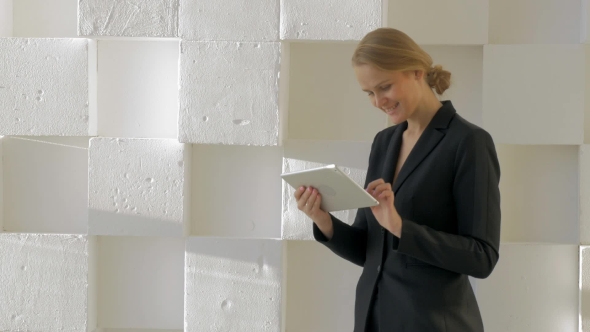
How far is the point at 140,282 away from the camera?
10.8ft

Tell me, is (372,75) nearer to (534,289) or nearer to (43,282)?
(534,289)

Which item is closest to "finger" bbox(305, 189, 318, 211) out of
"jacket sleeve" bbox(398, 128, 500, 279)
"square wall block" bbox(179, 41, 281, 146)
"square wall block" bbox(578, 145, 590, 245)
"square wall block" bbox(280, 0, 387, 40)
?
"jacket sleeve" bbox(398, 128, 500, 279)

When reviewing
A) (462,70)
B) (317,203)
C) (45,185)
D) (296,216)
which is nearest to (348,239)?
(317,203)

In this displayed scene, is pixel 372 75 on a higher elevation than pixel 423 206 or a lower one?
higher

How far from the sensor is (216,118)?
9.86 ft

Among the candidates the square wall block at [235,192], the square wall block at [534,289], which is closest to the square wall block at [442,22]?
the square wall block at [235,192]

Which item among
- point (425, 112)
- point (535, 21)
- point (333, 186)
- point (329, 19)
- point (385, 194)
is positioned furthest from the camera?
point (535, 21)

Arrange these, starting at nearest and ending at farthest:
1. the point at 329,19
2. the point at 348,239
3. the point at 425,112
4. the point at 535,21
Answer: the point at 425,112 → the point at 348,239 → the point at 329,19 → the point at 535,21

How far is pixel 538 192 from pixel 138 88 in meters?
1.86

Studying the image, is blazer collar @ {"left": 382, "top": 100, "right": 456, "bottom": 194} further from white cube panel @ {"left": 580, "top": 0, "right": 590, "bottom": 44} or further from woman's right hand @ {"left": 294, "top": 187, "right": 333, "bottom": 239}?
white cube panel @ {"left": 580, "top": 0, "right": 590, "bottom": 44}

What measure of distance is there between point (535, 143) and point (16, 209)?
7.71ft

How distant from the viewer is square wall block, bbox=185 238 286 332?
121 inches

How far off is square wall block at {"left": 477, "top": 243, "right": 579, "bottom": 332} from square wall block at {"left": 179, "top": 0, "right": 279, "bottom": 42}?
139cm

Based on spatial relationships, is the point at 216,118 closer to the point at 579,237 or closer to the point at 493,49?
the point at 493,49
